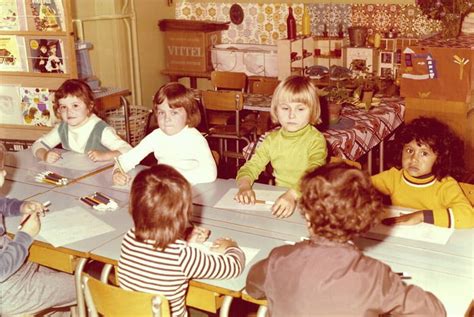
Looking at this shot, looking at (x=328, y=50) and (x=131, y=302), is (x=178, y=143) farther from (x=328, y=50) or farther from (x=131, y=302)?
(x=328, y=50)

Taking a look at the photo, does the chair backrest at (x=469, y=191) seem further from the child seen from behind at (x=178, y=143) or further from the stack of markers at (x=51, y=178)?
the stack of markers at (x=51, y=178)

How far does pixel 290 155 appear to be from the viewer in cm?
287

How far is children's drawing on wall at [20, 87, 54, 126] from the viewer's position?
454cm

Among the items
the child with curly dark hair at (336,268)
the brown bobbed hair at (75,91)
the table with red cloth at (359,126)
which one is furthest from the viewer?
the table with red cloth at (359,126)

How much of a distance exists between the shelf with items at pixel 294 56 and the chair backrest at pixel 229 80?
37 cm

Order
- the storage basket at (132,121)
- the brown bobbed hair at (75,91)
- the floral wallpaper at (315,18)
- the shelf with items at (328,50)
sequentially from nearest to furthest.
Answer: the brown bobbed hair at (75,91)
the storage basket at (132,121)
the floral wallpaper at (315,18)
the shelf with items at (328,50)

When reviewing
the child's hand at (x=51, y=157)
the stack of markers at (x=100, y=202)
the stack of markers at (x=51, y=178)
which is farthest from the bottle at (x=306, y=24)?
the stack of markers at (x=100, y=202)

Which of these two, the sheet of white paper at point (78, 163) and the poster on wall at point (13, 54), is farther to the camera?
the poster on wall at point (13, 54)

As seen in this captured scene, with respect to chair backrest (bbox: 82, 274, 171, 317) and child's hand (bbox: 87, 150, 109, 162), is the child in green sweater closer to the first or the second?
child's hand (bbox: 87, 150, 109, 162)

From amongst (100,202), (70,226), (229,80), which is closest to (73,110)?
(100,202)

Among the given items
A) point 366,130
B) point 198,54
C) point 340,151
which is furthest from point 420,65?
point 198,54

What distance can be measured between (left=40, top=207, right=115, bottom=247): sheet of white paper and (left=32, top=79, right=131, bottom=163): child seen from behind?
0.78 metres

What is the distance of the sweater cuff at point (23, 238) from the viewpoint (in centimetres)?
220

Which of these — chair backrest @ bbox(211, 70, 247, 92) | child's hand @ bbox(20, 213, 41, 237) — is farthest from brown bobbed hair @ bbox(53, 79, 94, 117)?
chair backrest @ bbox(211, 70, 247, 92)
